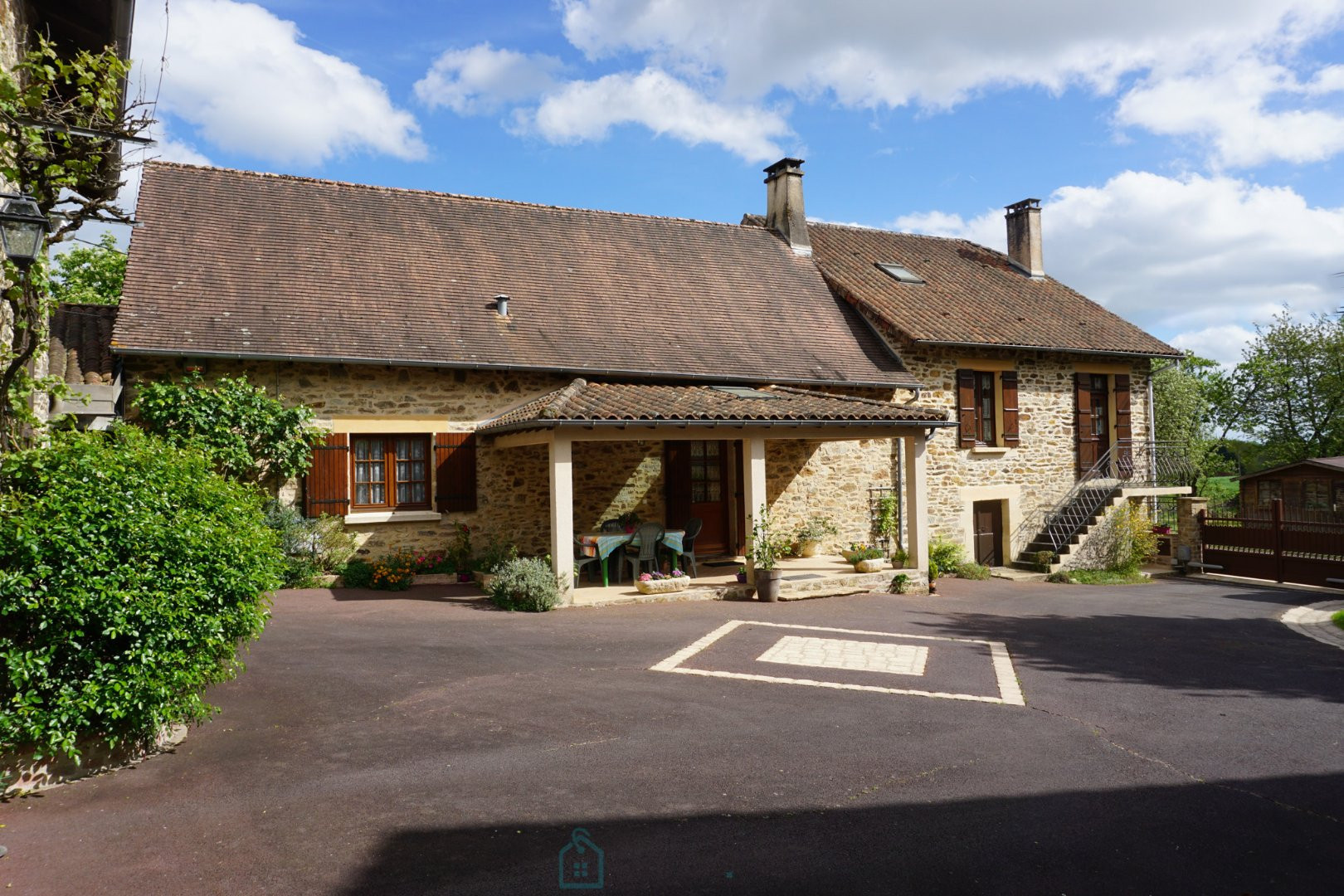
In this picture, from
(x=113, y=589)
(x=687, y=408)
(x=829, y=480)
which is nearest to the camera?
(x=113, y=589)

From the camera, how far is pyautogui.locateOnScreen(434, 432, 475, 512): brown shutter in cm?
1177

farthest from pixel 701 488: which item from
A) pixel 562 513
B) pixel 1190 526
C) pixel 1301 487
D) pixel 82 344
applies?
pixel 1301 487

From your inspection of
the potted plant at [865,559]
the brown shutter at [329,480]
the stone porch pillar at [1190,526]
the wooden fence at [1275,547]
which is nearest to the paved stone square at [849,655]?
the potted plant at [865,559]

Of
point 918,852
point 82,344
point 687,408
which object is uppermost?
point 82,344

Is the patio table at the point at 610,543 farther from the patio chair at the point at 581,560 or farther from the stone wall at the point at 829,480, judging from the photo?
the stone wall at the point at 829,480

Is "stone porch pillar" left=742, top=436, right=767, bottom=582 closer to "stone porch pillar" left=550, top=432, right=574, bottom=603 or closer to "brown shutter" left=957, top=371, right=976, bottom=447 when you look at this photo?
"stone porch pillar" left=550, top=432, right=574, bottom=603

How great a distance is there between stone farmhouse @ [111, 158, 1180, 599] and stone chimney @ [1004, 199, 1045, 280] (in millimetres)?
587

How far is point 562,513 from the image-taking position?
10227mm

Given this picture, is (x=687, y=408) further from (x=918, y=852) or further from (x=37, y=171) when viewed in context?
(x=918, y=852)

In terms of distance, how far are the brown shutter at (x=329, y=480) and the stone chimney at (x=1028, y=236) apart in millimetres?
15035

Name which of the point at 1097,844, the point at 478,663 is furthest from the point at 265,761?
the point at 1097,844

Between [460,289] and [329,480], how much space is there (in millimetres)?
3616

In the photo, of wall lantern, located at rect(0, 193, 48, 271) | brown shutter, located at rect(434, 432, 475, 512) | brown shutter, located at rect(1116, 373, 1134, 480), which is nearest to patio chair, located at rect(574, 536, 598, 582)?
brown shutter, located at rect(434, 432, 475, 512)

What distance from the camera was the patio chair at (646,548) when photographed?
11281 millimetres
